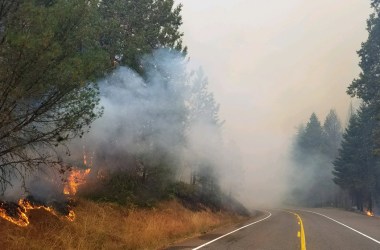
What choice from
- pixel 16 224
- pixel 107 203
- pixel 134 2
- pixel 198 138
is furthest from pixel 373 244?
pixel 198 138

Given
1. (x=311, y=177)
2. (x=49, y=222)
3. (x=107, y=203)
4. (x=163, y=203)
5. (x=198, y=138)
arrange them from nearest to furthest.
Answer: (x=49, y=222) → (x=107, y=203) → (x=163, y=203) → (x=198, y=138) → (x=311, y=177)

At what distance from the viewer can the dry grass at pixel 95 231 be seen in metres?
9.59

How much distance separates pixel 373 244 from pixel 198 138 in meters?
21.3

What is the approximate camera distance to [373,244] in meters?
13.2

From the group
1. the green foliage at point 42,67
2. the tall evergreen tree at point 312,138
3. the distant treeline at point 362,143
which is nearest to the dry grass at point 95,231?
the green foliage at point 42,67

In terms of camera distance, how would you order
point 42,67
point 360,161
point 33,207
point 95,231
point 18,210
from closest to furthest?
point 42,67 < point 18,210 < point 33,207 < point 95,231 < point 360,161

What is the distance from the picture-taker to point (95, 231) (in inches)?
468

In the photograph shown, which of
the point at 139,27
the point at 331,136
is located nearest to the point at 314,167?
the point at 331,136

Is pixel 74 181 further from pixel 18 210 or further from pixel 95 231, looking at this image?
pixel 18 210

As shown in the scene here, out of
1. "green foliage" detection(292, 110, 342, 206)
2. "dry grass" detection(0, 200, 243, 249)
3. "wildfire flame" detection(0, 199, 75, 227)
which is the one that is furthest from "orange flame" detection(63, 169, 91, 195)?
"green foliage" detection(292, 110, 342, 206)

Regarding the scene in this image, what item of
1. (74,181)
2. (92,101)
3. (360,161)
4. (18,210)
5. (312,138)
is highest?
(312,138)

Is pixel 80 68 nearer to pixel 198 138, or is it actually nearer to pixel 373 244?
pixel 373 244

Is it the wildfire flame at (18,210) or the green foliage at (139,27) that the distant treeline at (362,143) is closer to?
the green foliage at (139,27)

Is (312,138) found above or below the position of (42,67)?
above
